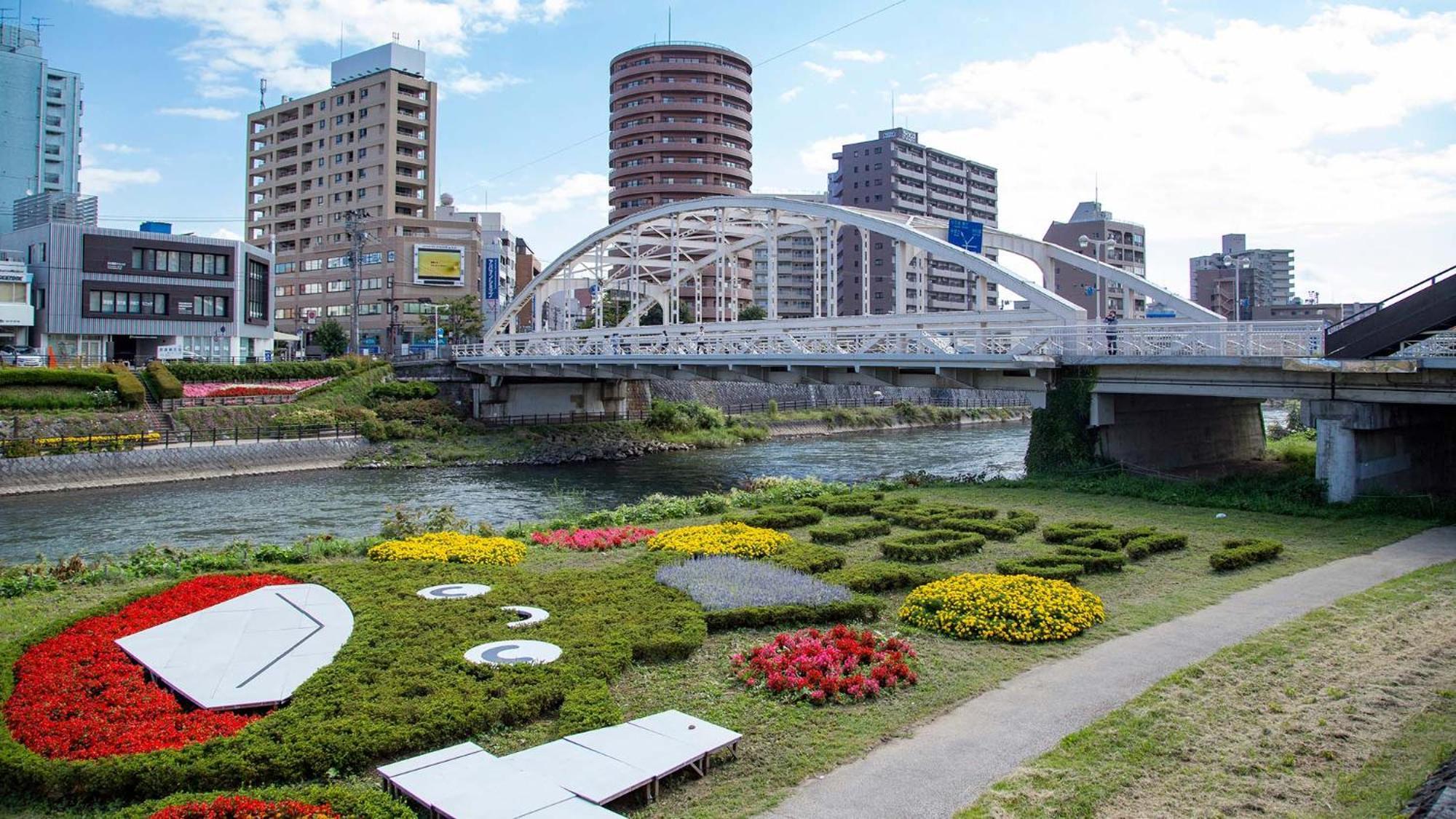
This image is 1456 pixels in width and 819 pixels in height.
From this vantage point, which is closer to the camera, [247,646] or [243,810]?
[243,810]

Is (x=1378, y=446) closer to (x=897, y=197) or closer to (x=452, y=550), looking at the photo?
(x=452, y=550)

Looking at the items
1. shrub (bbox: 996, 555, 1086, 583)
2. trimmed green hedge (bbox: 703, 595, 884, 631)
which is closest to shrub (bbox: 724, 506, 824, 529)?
shrub (bbox: 996, 555, 1086, 583)

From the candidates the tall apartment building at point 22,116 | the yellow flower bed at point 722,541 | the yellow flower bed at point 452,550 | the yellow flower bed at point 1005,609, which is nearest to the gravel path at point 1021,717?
the yellow flower bed at point 1005,609

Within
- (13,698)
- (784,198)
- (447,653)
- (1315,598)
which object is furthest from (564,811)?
(784,198)

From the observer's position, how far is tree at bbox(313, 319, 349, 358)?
79562mm

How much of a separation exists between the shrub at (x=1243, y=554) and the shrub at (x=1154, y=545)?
81 centimetres

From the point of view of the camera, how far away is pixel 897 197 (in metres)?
119

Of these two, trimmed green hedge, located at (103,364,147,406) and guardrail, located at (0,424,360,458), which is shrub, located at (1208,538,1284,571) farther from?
trimmed green hedge, located at (103,364,147,406)

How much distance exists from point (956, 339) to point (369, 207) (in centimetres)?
7451

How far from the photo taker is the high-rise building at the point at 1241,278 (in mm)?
89375

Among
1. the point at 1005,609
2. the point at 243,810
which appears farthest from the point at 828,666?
the point at 243,810

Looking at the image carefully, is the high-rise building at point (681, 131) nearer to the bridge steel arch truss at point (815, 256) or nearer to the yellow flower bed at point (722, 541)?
the bridge steel arch truss at point (815, 256)

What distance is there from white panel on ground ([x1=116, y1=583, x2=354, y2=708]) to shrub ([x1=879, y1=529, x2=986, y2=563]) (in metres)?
9.99

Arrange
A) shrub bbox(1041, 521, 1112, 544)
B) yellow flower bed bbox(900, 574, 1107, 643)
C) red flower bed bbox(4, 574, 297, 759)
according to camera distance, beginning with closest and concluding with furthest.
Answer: red flower bed bbox(4, 574, 297, 759) → yellow flower bed bbox(900, 574, 1107, 643) → shrub bbox(1041, 521, 1112, 544)
